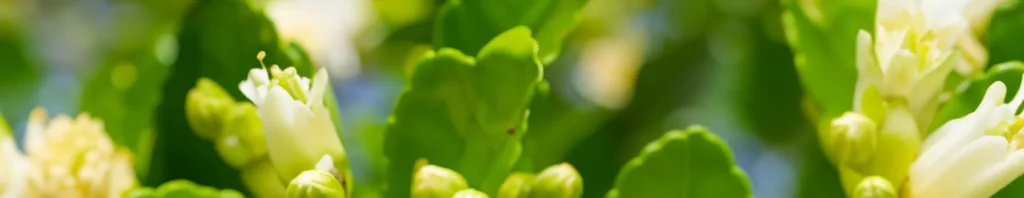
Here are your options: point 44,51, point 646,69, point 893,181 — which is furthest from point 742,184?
point 44,51

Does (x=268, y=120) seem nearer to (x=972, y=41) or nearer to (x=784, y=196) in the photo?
(x=972, y=41)

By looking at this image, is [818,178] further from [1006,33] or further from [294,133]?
[294,133]

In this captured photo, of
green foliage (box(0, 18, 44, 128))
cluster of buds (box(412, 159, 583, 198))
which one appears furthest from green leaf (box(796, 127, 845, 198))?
green foliage (box(0, 18, 44, 128))

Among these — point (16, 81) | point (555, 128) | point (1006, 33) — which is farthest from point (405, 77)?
point (1006, 33)

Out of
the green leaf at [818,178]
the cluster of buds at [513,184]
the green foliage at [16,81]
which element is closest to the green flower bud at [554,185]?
the cluster of buds at [513,184]

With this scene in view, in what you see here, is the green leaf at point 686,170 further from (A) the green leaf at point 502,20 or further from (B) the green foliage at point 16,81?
(B) the green foliage at point 16,81

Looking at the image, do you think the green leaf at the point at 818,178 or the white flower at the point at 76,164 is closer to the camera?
the white flower at the point at 76,164

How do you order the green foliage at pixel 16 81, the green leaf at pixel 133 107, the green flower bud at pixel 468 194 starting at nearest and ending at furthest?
the green flower bud at pixel 468 194 → the green leaf at pixel 133 107 → the green foliage at pixel 16 81
